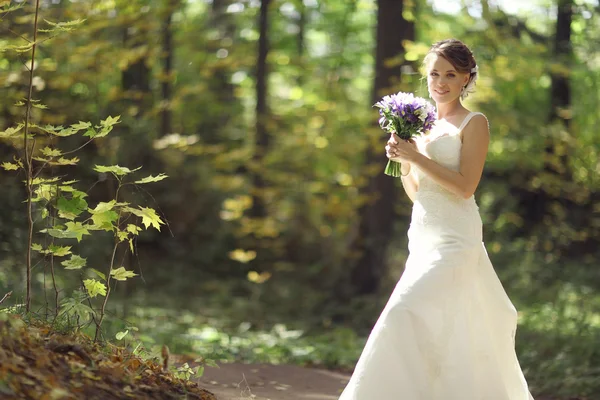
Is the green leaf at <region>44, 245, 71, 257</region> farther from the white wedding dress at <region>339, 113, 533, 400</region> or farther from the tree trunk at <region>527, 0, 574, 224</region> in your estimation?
the tree trunk at <region>527, 0, 574, 224</region>

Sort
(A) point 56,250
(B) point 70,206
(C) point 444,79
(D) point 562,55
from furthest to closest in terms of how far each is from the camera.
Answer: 1. (D) point 562,55
2. (C) point 444,79
3. (A) point 56,250
4. (B) point 70,206

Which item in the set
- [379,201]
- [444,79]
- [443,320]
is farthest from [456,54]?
[379,201]

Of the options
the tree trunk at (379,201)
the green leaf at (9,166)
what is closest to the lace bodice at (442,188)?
the green leaf at (9,166)

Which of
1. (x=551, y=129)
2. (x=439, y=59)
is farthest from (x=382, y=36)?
(x=439, y=59)

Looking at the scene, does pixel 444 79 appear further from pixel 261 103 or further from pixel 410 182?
pixel 261 103

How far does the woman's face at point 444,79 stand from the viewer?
→ 4633mm

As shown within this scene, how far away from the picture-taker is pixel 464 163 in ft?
14.6

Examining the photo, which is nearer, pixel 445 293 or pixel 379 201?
pixel 445 293

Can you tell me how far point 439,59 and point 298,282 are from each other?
829 cm

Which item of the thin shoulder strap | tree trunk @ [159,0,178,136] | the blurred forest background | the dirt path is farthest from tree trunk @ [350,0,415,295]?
the thin shoulder strap

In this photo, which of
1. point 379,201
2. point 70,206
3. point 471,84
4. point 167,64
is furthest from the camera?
point 167,64

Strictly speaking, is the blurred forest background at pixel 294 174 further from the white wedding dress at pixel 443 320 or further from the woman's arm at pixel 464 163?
the woman's arm at pixel 464 163

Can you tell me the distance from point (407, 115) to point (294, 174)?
8.53 meters

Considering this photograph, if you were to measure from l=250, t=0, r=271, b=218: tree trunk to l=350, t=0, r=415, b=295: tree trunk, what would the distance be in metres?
2.02
